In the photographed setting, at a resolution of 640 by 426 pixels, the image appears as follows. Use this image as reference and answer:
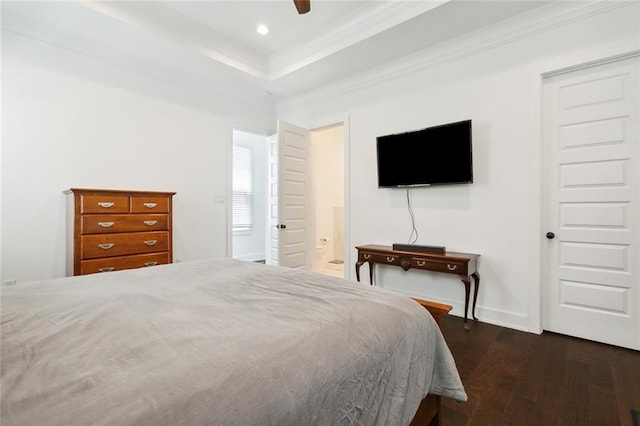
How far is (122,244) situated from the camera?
3.04 m

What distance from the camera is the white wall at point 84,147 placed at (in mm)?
2902

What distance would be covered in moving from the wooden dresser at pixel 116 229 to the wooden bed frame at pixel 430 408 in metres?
2.91

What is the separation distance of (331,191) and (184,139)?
332 cm

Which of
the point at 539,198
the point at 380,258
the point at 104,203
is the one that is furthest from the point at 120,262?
the point at 539,198

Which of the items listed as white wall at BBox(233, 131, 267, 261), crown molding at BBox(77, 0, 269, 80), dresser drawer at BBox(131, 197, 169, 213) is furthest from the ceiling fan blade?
white wall at BBox(233, 131, 267, 261)

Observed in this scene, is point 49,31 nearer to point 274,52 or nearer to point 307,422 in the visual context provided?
point 274,52

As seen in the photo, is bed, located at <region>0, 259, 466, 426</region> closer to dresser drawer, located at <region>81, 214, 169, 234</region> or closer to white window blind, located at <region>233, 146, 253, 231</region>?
dresser drawer, located at <region>81, 214, 169, 234</region>

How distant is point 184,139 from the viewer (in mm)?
4082

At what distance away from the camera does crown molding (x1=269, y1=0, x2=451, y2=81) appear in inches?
112

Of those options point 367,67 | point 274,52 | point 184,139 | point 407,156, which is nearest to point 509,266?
point 407,156

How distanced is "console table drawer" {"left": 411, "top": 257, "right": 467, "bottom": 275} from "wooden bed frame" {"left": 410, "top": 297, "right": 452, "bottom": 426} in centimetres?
154

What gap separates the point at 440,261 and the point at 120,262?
124 inches

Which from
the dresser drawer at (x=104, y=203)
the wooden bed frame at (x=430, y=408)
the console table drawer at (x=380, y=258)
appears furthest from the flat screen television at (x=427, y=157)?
the dresser drawer at (x=104, y=203)

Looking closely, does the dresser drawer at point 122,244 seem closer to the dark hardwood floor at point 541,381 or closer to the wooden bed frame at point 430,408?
the wooden bed frame at point 430,408
